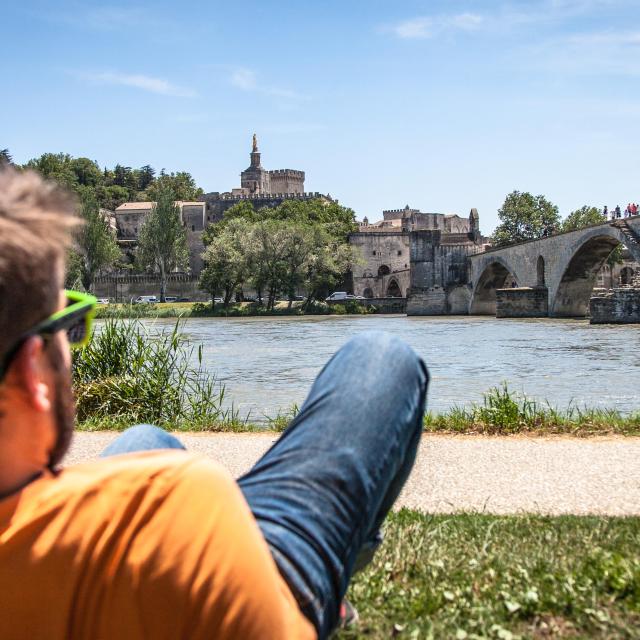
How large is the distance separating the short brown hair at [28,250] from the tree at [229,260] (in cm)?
4676

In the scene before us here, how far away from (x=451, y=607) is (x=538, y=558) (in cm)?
48

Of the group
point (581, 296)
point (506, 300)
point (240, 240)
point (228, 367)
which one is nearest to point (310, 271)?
point (240, 240)

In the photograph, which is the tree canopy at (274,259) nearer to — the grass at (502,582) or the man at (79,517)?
the grass at (502,582)

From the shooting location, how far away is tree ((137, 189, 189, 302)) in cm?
6356

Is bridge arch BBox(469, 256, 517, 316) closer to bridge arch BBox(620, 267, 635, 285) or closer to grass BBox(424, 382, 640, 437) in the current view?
bridge arch BBox(620, 267, 635, 285)

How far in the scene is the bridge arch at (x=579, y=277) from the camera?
3953 centimetres

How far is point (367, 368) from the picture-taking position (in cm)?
153

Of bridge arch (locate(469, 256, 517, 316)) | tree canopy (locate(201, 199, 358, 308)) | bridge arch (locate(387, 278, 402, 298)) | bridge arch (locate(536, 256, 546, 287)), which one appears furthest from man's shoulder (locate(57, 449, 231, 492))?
bridge arch (locate(387, 278, 402, 298))

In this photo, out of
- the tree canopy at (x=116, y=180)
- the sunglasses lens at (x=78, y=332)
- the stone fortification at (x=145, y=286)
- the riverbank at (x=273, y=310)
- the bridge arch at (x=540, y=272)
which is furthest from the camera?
the tree canopy at (x=116, y=180)

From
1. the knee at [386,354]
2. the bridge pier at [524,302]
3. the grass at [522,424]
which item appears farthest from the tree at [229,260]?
the knee at [386,354]

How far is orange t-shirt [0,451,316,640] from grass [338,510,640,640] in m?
1.24

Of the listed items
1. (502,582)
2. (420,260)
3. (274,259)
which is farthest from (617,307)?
(502,582)

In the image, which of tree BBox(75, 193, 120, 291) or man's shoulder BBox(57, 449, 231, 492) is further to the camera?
tree BBox(75, 193, 120, 291)

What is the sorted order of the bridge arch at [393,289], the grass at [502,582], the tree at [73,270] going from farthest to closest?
1. the bridge arch at [393,289]
2. the grass at [502,582]
3. the tree at [73,270]
